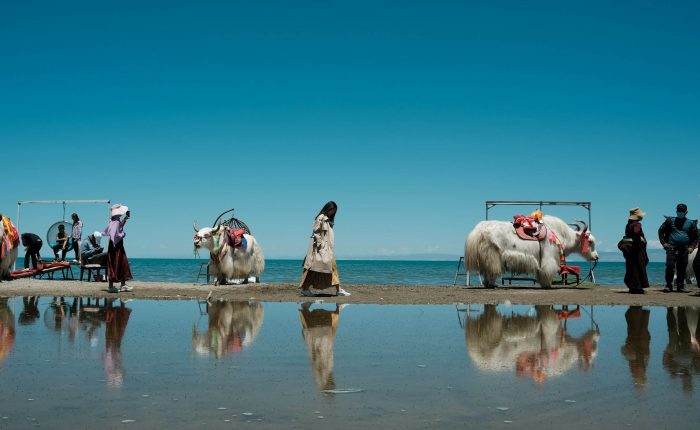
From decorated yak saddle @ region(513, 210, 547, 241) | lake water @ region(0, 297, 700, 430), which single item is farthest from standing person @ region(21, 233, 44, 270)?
decorated yak saddle @ region(513, 210, 547, 241)

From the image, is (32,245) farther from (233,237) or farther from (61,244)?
(233,237)

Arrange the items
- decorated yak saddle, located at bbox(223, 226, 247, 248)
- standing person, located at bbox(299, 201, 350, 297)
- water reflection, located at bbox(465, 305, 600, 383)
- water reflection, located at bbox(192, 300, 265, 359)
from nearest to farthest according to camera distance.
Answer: water reflection, located at bbox(465, 305, 600, 383)
water reflection, located at bbox(192, 300, 265, 359)
standing person, located at bbox(299, 201, 350, 297)
decorated yak saddle, located at bbox(223, 226, 247, 248)

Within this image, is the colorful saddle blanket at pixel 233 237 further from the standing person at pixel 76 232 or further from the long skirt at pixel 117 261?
the standing person at pixel 76 232

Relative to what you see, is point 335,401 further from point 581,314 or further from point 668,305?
point 668,305

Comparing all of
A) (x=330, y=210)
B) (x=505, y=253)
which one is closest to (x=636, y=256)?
(x=505, y=253)

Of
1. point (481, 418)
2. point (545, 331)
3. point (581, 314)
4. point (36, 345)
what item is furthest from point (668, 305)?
point (36, 345)

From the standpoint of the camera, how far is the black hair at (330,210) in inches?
520

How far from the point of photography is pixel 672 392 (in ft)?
14.8

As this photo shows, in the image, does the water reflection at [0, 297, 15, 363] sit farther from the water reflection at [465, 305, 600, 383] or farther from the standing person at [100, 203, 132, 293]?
the water reflection at [465, 305, 600, 383]

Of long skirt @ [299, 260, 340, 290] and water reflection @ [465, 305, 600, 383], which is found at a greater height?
long skirt @ [299, 260, 340, 290]

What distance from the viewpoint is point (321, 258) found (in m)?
12.9

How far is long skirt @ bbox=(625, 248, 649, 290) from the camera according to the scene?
14555mm

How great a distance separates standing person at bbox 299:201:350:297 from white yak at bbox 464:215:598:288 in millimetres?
3836

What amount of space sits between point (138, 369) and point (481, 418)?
9.08 feet
